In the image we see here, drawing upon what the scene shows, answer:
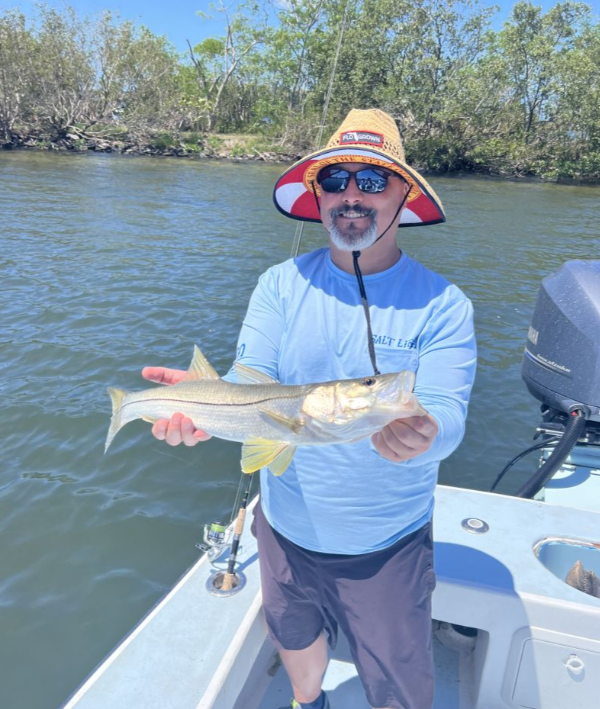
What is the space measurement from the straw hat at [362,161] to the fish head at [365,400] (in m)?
1.05

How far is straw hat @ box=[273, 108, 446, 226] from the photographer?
2.38 m

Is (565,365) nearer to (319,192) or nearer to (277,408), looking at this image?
(319,192)

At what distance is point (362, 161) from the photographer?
→ 2.39m

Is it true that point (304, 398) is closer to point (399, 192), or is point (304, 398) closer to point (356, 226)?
point (356, 226)

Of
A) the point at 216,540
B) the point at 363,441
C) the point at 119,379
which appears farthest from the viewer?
the point at 119,379

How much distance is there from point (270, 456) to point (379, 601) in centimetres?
79

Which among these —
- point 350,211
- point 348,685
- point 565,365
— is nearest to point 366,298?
point 350,211

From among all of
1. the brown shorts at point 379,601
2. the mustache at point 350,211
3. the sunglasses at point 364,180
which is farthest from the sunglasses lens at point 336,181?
the brown shorts at point 379,601

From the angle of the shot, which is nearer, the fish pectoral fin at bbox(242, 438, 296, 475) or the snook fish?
the snook fish

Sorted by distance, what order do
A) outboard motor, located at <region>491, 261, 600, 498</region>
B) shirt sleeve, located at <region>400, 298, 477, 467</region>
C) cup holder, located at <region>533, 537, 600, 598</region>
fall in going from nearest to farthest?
shirt sleeve, located at <region>400, 298, 477, 467</region>, cup holder, located at <region>533, 537, 600, 598</region>, outboard motor, located at <region>491, 261, 600, 498</region>

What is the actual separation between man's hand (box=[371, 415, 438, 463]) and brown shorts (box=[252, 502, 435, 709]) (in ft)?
→ 2.08

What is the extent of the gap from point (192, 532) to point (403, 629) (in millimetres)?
3438

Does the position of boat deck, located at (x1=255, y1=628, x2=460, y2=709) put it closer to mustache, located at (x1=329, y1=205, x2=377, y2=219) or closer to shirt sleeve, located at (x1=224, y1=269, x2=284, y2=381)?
shirt sleeve, located at (x1=224, y1=269, x2=284, y2=381)

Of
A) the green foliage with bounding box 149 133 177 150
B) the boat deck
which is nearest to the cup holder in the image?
the boat deck
